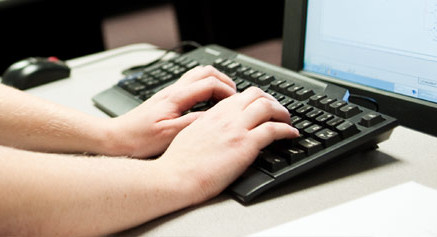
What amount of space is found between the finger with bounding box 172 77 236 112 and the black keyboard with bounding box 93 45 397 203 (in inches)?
1.0

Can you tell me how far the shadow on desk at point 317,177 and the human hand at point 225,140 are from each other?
0.03 metres

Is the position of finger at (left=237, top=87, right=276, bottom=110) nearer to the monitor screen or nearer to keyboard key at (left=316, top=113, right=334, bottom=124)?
keyboard key at (left=316, top=113, right=334, bottom=124)

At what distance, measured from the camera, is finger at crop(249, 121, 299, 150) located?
1.83 feet

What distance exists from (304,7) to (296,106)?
0.21 meters

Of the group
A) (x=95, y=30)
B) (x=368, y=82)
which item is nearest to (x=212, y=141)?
(x=368, y=82)

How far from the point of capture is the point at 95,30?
7.63 ft

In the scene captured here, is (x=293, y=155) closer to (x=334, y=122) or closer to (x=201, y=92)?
(x=334, y=122)

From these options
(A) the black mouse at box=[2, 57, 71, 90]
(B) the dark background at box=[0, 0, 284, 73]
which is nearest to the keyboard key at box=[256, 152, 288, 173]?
(A) the black mouse at box=[2, 57, 71, 90]

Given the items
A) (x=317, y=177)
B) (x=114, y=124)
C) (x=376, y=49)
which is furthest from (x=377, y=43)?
(x=114, y=124)

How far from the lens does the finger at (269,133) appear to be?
56cm

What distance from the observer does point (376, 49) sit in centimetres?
69

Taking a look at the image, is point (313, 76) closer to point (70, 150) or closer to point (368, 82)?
point (368, 82)

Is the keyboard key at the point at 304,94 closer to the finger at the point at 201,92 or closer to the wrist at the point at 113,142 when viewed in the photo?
the finger at the point at 201,92

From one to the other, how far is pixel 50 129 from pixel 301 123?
348 mm
